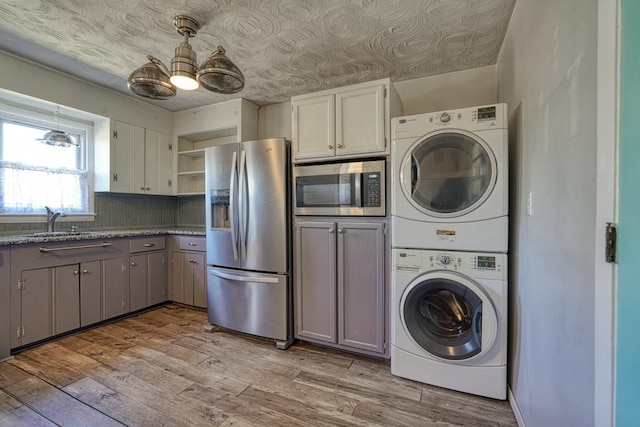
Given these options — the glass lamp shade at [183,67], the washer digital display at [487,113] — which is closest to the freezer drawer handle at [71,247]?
the glass lamp shade at [183,67]

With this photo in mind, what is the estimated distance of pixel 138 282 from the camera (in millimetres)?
3156

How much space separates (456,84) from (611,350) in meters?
2.53

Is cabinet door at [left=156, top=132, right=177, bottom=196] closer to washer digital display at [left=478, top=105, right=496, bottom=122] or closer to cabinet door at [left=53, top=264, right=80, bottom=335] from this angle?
cabinet door at [left=53, top=264, right=80, bottom=335]

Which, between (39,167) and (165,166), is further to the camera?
(165,166)

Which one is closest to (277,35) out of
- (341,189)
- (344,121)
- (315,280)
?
(344,121)

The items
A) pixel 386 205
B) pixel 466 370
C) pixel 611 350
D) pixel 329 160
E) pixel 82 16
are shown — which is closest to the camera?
pixel 611 350

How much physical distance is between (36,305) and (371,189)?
9.64ft

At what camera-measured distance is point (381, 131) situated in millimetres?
2125

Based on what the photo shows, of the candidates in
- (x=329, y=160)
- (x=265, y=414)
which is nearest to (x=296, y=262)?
(x=329, y=160)

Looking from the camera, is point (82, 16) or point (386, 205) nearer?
point (82, 16)

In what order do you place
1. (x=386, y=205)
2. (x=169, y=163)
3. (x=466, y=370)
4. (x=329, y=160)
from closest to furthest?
(x=466, y=370) < (x=386, y=205) < (x=329, y=160) < (x=169, y=163)

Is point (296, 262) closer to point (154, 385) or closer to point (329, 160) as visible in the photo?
point (329, 160)

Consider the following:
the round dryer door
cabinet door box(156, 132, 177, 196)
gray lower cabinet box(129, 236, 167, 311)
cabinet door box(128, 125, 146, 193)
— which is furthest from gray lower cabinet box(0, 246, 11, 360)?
the round dryer door

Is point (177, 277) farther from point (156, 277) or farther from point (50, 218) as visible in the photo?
point (50, 218)
